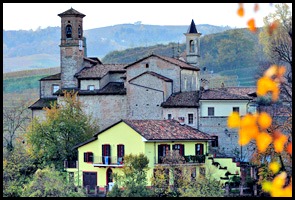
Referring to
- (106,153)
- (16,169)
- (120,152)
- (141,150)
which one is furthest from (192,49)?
(16,169)

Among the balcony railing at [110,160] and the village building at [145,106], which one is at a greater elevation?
the village building at [145,106]

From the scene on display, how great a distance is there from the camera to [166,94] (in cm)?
4962

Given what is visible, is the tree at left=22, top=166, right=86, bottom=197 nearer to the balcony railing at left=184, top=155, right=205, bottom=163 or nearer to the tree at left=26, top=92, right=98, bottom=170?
the balcony railing at left=184, top=155, right=205, bottom=163

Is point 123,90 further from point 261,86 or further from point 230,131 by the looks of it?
point 261,86

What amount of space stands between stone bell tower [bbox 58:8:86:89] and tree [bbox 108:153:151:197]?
13.1m

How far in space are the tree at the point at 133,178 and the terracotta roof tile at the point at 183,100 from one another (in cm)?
718

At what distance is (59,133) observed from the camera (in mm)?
47844

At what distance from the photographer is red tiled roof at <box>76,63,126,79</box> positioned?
52.1 metres

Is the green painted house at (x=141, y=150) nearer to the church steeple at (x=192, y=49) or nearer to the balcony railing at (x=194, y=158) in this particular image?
the balcony railing at (x=194, y=158)

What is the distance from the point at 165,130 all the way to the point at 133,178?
4891mm

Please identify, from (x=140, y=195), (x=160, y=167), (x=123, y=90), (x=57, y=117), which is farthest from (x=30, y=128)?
(x=140, y=195)

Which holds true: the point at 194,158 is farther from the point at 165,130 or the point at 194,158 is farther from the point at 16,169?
the point at 16,169

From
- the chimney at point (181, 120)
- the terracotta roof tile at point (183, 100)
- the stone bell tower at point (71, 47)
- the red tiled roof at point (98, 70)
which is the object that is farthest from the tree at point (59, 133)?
the stone bell tower at point (71, 47)

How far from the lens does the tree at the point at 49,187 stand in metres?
36.1
